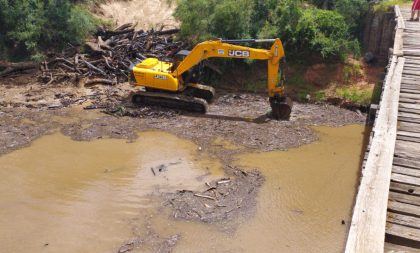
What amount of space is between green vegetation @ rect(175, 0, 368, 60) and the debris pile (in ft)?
23.3

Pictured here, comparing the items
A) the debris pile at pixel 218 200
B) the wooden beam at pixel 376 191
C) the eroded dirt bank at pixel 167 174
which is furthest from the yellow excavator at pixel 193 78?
the wooden beam at pixel 376 191

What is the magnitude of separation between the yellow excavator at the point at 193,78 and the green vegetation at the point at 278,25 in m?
1.99

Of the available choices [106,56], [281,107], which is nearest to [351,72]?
[281,107]

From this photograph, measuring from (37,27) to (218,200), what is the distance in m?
11.7

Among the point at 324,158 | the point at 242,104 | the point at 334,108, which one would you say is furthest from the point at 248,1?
the point at 324,158

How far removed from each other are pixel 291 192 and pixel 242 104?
17.9ft

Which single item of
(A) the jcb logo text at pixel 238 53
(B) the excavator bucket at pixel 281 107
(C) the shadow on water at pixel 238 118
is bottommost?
(C) the shadow on water at pixel 238 118

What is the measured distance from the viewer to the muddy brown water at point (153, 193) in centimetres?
746

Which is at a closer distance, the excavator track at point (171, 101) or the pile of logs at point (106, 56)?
the excavator track at point (171, 101)

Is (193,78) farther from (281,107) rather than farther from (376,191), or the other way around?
(376,191)

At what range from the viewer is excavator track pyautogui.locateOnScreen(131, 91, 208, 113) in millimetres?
13070

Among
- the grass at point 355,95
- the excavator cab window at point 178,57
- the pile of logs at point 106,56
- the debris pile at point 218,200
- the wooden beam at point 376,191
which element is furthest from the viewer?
the pile of logs at point 106,56

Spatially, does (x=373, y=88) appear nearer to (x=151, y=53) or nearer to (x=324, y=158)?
(x=324, y=158)

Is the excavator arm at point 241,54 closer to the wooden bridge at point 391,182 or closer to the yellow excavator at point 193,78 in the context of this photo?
the yellow excavator at point 193,78
